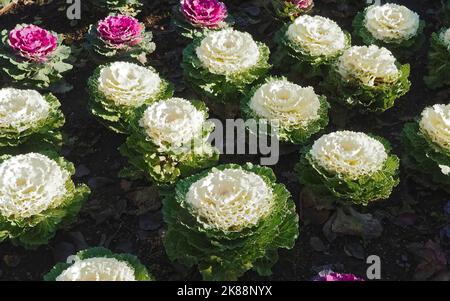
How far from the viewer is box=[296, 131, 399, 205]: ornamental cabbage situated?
296cm

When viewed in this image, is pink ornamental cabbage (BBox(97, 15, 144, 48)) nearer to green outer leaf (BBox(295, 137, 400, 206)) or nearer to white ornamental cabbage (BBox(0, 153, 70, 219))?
white ornamental cabbage (BBox(0, 153, 70, 219))

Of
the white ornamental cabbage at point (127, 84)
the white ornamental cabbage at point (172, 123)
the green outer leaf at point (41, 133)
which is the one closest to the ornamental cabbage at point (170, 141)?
→ the white ornamental cabbage at point (172, 123)

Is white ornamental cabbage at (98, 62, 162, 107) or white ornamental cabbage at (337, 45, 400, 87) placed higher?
white ornamental cabbage at (337, 45, 400, 87)

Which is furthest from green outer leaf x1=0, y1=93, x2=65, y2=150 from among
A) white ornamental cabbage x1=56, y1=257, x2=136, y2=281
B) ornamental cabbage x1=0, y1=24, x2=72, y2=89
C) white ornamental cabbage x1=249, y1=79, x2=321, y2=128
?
white ornamental cabbage x1=249, y1=79, x2=321, y2=128

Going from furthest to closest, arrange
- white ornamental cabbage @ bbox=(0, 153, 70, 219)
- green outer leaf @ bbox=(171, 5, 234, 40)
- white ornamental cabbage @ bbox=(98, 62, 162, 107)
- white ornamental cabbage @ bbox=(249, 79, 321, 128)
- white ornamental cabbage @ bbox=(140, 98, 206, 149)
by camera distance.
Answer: green outer leaf @ bbox=(171, 5, 234, 40)
white ornamental cabbage @ bbox=(98, 62, 162, 107)
white ornamental cabbage @ bbox=(249, 79, 321, 128)
white ornamental cabbage @ bbox=(140, 98, 206, 149)
white ornamental cabbage @ bbox=(0, 153, 70, 219)

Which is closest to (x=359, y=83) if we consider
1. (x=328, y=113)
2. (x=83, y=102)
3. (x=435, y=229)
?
(x=328, y=113)

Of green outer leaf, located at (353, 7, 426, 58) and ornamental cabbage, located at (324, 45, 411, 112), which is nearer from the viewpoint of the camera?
ornamental cabbage, located at (324, 45, 411, 112)

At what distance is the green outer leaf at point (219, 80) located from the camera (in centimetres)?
361

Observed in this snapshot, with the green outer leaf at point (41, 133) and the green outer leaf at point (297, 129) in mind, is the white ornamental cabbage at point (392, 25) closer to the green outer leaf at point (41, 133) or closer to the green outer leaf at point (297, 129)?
the green outer leaf at point (297, 129)

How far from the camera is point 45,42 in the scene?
3.79 meters

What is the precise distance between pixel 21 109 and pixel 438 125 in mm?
2172

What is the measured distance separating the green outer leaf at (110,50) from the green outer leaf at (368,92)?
122 centimetres

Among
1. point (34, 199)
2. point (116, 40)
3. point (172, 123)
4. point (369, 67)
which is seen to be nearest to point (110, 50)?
point (116, 40)

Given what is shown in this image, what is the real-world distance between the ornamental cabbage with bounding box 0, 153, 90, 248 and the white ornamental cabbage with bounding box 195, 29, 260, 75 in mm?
1054
